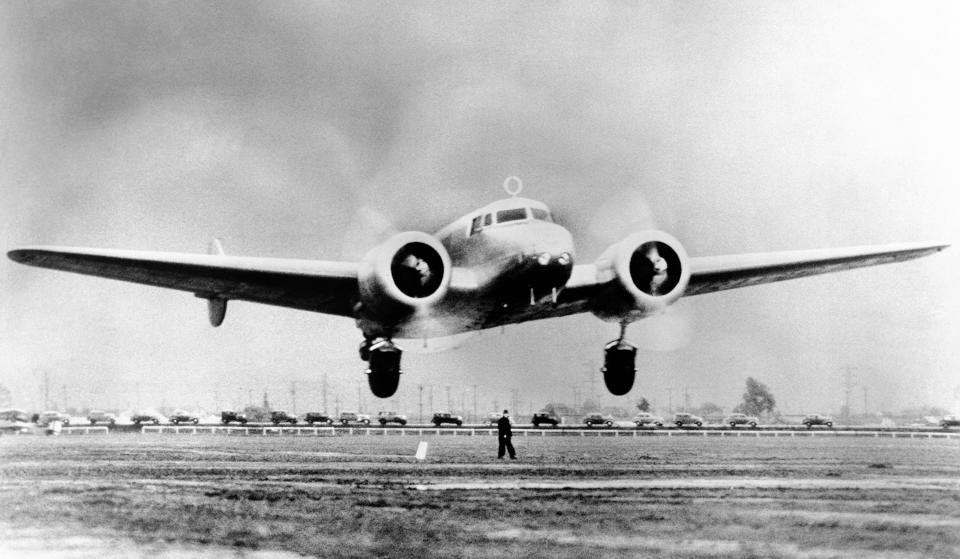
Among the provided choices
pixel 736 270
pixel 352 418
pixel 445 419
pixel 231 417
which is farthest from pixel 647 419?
pixel 736 270

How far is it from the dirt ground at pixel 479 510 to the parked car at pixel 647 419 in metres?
32.0

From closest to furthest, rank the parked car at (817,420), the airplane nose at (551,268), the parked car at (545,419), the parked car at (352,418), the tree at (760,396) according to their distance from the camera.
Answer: the airplane nose at (551,268)
the tree at (760,396)
the parked car at (545,419)
the parked car at (817,420)
the parked car at (352,418)

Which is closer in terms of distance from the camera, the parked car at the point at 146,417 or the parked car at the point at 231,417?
the parked car at the point at 231,417

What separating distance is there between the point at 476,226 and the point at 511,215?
920mm

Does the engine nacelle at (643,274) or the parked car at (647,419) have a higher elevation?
the engine nacelle at (643,274)

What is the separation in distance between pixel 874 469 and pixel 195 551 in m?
12.6

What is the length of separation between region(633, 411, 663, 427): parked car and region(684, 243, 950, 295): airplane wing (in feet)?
101

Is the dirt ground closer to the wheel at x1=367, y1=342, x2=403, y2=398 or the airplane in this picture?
the wheel at x1=367, y1=342, x2=403, y2=398

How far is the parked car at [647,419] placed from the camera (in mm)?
49747

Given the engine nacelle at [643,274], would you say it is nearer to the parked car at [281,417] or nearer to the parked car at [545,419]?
the parked car at [545,419]

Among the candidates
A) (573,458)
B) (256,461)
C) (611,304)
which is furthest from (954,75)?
(256,461)

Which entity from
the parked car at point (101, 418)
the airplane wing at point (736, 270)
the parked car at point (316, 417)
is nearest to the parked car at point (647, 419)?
the parked car at point (316, 417)

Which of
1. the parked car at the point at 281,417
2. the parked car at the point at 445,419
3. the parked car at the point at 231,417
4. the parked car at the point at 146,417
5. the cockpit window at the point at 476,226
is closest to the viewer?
the cockpit window at the point at 476,226

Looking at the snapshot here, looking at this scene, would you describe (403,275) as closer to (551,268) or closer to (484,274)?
(484,274)
